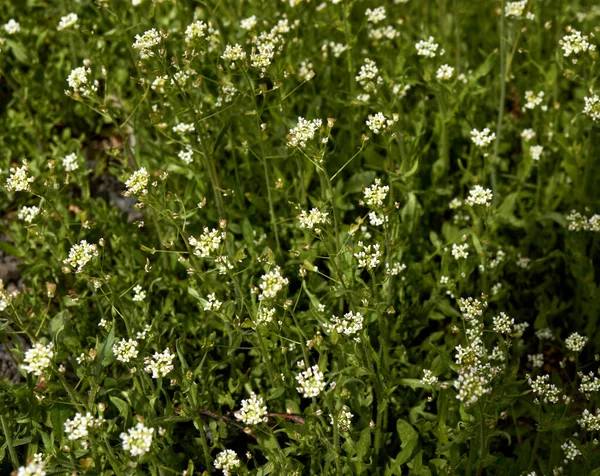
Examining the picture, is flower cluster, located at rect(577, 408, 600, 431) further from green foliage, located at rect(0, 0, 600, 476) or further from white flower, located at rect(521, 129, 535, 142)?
white flower, located at rect(521, 129, 535, 142)

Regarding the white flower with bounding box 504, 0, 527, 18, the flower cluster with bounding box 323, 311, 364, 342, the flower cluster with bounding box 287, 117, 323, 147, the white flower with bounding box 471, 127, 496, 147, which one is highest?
the white flower with bounding box 504, 0, 527, 18

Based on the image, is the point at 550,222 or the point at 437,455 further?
the point at 550,222

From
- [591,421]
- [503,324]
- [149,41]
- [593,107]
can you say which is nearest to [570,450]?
[591,421]

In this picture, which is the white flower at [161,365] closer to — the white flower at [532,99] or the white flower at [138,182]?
the white flower at [138,182]

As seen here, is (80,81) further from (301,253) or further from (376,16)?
(376,16)

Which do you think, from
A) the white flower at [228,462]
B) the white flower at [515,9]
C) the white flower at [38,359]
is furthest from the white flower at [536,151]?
the white flower at [38,359]

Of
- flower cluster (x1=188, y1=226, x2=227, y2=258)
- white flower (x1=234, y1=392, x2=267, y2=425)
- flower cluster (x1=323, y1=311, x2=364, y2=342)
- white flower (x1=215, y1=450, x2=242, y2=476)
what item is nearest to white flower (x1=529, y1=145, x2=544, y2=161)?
flower cluster (x1=323, y1=311, x2=364, y2=342)

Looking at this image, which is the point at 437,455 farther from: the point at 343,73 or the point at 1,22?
the point at 1,22

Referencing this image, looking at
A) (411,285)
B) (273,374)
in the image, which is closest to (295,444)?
(273,374)
